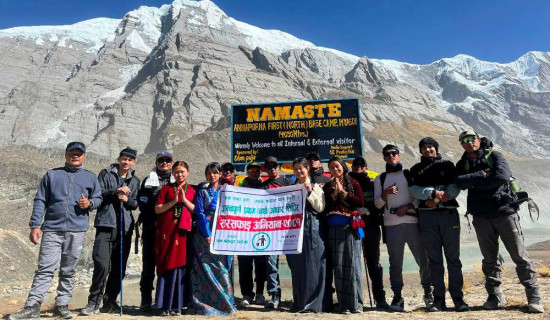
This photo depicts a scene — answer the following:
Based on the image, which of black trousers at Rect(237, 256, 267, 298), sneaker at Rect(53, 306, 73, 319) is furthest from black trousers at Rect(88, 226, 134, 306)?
black trousers at Rect(237, 256, 267, 298)

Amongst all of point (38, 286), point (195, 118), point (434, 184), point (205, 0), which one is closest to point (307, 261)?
Answer: point (434, 184)

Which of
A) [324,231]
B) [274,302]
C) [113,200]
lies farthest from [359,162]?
[113,200]

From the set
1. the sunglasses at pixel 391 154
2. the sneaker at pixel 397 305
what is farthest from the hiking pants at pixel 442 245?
the sunglasses at pixel 391 154

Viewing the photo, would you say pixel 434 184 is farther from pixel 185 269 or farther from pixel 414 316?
pixel 185 269

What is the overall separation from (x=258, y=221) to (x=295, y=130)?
5.15 m

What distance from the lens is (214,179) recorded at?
245 inches

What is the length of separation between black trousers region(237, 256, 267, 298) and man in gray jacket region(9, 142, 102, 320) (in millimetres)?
2661

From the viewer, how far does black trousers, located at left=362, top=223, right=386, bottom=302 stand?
6449 millimetres

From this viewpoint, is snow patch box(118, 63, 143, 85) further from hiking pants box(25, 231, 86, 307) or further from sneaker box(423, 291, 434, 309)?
sneaker box(423, 291, 434, 309)

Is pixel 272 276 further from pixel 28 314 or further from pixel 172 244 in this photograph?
pixel 28 314

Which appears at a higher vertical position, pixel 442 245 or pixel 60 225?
pixel 60 225

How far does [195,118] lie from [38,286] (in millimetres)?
96120

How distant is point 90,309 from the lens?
607 cm

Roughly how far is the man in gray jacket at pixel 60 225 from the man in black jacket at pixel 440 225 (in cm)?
485
